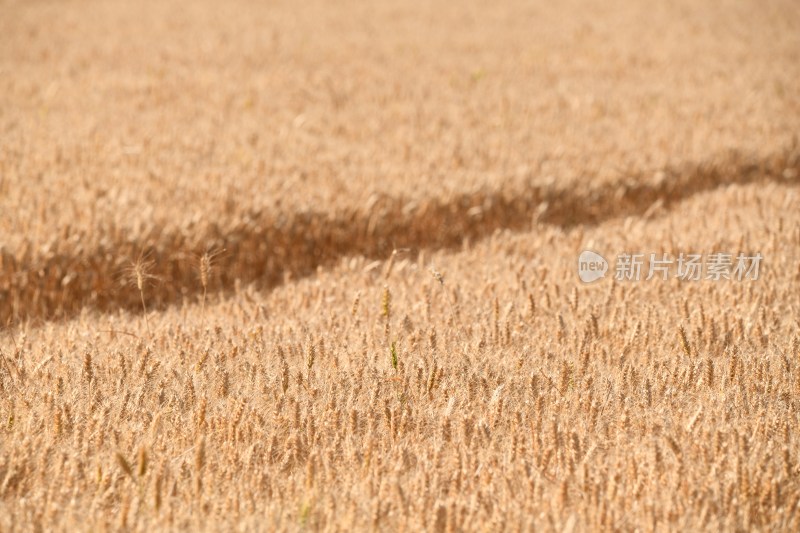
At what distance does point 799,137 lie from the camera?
22.6ft

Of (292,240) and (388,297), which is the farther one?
(292,240)

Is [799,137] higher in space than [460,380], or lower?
higher

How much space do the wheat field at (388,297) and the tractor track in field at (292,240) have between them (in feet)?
0.06

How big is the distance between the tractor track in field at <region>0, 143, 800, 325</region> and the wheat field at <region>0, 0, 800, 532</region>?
0.06ft

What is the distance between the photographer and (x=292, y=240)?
15.8 feet

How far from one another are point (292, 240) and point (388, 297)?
5.45 ft

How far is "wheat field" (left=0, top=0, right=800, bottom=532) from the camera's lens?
7.65 feet

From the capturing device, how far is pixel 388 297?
3303mm

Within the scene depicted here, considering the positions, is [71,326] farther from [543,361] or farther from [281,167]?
[281,167]

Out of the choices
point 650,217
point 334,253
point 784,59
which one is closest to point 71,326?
point 334,253

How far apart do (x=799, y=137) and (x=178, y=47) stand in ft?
21.8

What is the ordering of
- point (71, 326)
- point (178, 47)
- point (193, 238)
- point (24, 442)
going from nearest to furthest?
point (24, 442)
point (71, 326)
point (193, 238)
point (178, 47)

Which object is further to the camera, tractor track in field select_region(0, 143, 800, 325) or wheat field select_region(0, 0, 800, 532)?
tractor track in field select_region(0, 143, 800, 325)

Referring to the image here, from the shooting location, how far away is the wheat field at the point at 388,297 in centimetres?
233
